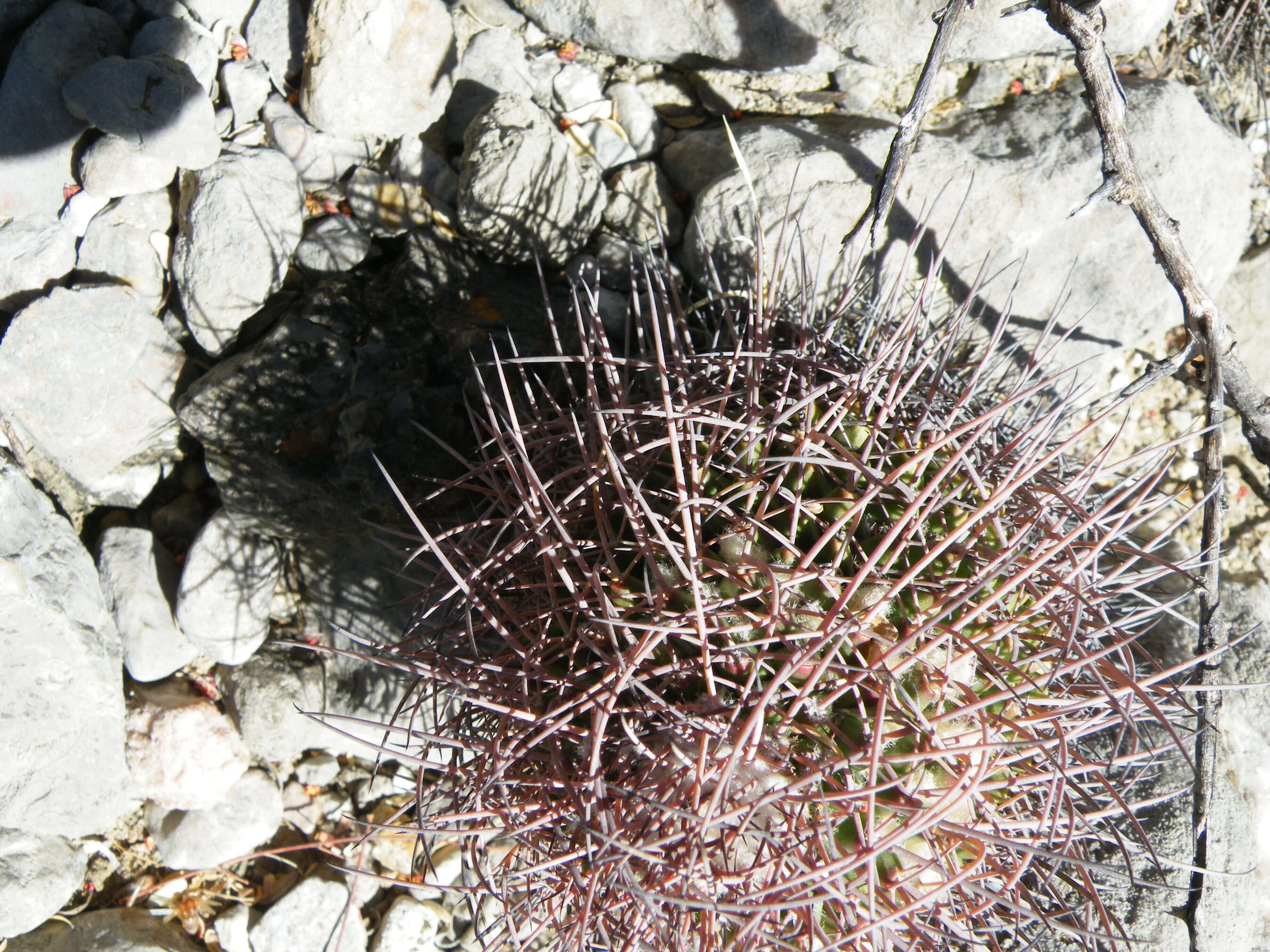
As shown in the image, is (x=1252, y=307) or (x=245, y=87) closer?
(x=245, y=87)

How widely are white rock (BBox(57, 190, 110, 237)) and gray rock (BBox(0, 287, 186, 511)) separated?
15 cm

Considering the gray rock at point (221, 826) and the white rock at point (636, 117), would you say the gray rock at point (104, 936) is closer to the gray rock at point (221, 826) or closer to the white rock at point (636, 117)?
the gray rock at point (221, 826)

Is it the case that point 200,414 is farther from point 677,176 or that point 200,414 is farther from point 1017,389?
point 1017,389

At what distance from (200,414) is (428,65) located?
73cm

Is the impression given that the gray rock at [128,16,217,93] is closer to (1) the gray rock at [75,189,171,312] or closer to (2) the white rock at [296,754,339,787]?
(1) the gray rock at [75,189,171,312]

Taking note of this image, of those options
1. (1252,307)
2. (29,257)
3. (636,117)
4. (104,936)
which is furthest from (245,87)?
(1252,307)

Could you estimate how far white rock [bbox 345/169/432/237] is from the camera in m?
1.50

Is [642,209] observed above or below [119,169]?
above

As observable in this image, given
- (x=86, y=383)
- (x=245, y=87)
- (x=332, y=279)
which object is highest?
(x=245, y=87)

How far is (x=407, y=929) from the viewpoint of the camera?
63.6 inches

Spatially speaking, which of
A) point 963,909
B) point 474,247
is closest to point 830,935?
point 963,909

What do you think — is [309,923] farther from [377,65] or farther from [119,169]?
[377,65]

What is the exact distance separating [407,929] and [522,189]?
1426 millimetres

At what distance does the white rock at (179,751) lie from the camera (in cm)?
154
